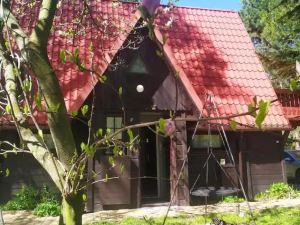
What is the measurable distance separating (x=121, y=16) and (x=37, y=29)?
10712 millimetres

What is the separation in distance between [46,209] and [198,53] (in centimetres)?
663

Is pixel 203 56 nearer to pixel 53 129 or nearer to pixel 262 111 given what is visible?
pixel 53 129

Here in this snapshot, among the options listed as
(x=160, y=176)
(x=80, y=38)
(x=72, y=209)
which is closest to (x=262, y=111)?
(x=72, y=209)

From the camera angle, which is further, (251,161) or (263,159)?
(263,159)

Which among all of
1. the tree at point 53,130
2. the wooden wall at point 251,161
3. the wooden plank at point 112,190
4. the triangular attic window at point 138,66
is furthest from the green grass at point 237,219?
the tree at point 53,130

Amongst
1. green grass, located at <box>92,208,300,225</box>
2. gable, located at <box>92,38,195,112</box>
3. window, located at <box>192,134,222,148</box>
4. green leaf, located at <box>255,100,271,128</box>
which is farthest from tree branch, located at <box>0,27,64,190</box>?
window, located at <box>192,134,222,148</box>

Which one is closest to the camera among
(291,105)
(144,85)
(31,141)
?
(31,141)

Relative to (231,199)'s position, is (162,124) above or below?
above

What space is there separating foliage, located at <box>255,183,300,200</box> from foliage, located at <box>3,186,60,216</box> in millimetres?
5580

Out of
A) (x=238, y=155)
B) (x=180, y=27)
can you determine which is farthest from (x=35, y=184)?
(x=180, y=27)

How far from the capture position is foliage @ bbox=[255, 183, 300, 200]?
1137cm

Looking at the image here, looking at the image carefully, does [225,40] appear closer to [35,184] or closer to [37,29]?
[35,184]

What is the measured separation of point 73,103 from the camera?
10.0 m

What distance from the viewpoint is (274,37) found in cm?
2075
